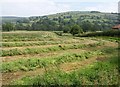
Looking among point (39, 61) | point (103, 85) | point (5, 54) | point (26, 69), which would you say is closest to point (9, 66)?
point (26, 69)

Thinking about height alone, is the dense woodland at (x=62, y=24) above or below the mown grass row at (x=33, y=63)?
below

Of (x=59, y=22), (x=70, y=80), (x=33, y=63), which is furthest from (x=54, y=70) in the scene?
(x=59, y=22)

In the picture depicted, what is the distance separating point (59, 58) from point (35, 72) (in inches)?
190

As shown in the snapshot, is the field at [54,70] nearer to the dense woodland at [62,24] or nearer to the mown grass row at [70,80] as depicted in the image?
the mown grass row at [70,80]

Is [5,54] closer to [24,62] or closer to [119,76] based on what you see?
[24,62]

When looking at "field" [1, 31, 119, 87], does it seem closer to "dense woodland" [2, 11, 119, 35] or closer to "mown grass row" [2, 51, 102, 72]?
"mown grass row" [2, 51, 102, 72]

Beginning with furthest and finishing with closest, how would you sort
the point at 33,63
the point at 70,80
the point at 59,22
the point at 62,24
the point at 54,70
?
the point at 59,22 < the point at 62,24 < the point at 33,63 < the point at 54,70 < the point at 70,80

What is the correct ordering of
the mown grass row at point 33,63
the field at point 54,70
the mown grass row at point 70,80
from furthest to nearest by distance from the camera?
the mown grass row at point 33,63 < the field at point 54,70 < the mown grass row at point 70,80

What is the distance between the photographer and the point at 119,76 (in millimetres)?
16422

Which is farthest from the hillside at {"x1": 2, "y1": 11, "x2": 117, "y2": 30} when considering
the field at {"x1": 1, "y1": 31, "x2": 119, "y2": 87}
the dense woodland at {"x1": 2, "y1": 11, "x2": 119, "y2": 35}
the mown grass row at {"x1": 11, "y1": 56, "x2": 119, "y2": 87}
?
the mown grass row at {"x1": 11, "y1": 56, "x2": 119, "y2": 87}

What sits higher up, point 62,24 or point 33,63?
point 33,63

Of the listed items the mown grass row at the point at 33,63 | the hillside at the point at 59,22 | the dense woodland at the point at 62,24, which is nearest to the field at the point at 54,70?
the mown grass row at the point at 33,63

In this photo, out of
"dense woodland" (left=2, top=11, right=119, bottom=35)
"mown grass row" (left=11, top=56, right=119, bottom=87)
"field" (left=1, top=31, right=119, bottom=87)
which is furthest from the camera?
"dense woodland" (left=2, top=11, right=119, bottom=35)

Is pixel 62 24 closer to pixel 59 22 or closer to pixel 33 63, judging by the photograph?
pixel 59 22
